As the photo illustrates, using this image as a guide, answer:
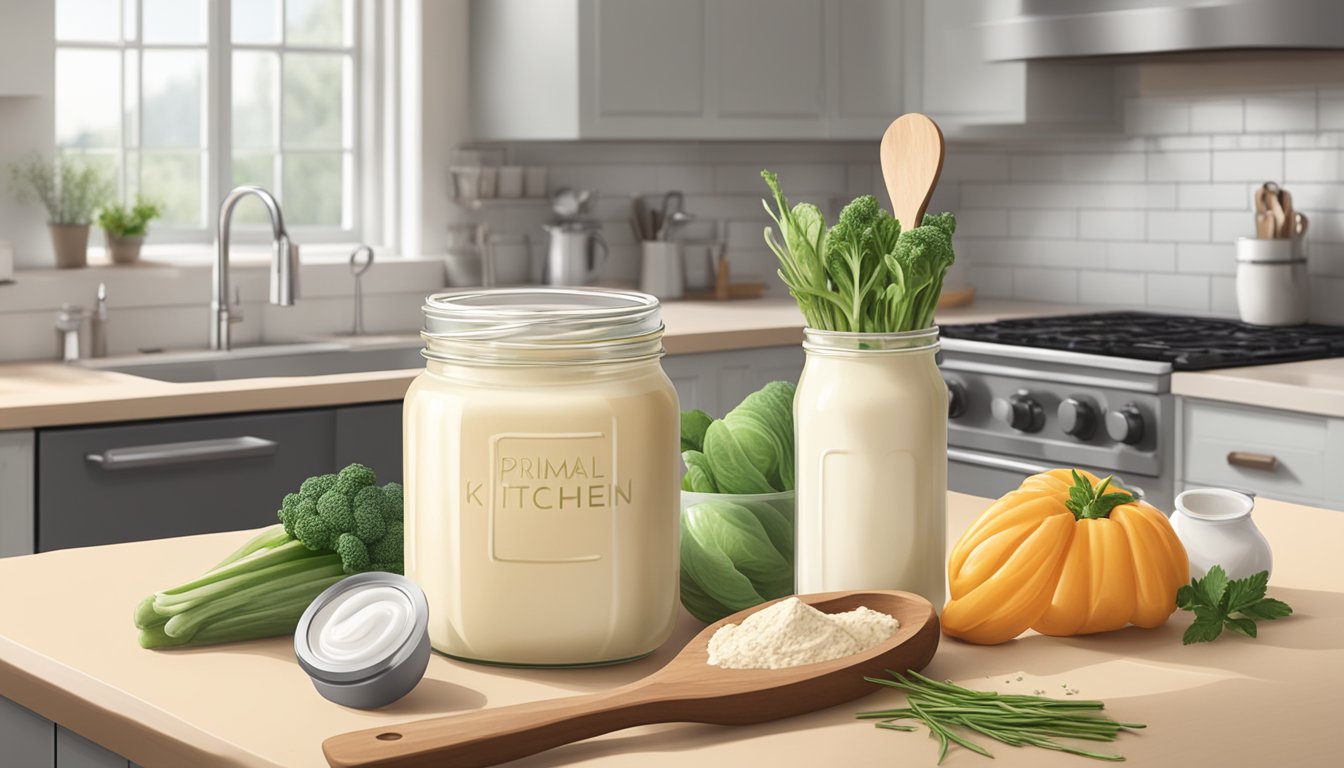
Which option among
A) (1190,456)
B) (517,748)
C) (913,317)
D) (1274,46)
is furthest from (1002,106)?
(517,748)

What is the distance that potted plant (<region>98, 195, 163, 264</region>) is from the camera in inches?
157

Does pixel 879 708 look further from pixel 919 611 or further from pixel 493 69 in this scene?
pixel 493 69

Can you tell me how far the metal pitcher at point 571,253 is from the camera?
15.4 feet

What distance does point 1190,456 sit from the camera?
3434 millimetres

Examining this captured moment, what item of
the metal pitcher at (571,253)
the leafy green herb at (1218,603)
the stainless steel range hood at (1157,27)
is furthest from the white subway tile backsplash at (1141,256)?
the leafy green herb at (1218,603)

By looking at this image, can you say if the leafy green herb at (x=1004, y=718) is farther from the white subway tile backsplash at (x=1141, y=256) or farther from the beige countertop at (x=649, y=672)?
the white subway tile backsplash at (x=1141, y=256)

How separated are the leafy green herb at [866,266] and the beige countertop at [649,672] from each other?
27cm

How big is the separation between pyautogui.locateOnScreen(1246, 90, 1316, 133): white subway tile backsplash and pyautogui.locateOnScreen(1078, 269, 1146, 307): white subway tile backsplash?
592 mm

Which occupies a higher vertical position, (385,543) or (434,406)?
(434,406)

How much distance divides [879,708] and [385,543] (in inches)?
17.1

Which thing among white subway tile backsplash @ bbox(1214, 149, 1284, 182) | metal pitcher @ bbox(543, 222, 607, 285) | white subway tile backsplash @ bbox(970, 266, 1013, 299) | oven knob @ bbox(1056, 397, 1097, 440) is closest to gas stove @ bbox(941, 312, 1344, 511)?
oven knob @ bbox(1056, 397, 1097, 440)

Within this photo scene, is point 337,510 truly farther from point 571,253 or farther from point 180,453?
point 571,253

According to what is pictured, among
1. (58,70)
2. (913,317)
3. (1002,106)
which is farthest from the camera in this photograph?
(1002,106)

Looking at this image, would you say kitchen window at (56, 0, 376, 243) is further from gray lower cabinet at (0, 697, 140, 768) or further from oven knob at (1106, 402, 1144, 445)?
gray lower cabinet at (0, 697, 140, 768)
